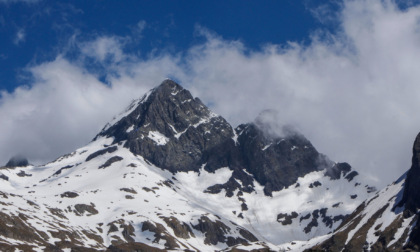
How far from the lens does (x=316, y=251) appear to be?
150 m

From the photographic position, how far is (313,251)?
15100 cm

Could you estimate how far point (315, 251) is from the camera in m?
150

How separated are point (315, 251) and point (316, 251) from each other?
0.53 m

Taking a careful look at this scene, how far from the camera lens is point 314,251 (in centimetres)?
15050

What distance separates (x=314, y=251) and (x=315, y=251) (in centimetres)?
53

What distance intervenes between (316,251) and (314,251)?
1063 millimetres

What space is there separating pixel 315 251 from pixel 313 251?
1.06 metres

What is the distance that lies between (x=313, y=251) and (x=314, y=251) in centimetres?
53
